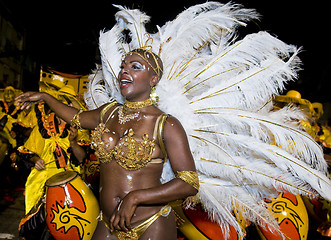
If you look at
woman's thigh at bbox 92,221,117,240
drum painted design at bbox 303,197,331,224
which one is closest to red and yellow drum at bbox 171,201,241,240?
woman's thigh at bbox 92,221,117,240

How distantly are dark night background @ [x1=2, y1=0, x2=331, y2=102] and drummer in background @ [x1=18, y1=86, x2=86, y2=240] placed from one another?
223cm

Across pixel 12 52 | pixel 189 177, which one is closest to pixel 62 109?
pixel 189 177

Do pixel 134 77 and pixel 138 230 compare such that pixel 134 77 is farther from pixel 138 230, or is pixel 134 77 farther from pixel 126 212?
Answer: pixel 138 230

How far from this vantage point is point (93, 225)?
269 centimetres

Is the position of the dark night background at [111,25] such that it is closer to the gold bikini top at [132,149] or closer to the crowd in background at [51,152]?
the crowd in background at [51,152]

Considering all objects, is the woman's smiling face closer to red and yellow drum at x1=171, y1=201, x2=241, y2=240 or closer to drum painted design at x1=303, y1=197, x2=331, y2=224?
red and yellow drum at x1=171, y1=201, x2=241, y2=240

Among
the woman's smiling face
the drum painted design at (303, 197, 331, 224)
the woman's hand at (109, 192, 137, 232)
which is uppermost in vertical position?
the woman's smiling face

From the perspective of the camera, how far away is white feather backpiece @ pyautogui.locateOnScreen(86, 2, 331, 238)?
210 centimetres

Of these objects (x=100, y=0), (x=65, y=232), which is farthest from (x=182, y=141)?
(x=100, y=0)

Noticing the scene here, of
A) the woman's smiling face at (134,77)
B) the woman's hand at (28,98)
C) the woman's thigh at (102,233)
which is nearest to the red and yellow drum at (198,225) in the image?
the woman's thigh at (102,233)

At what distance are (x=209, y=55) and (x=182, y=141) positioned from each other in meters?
1.00

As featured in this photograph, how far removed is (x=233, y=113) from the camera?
215 cm

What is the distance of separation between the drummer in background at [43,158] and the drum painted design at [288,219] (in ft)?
8.19

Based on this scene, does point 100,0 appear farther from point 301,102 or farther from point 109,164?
point 109,164
